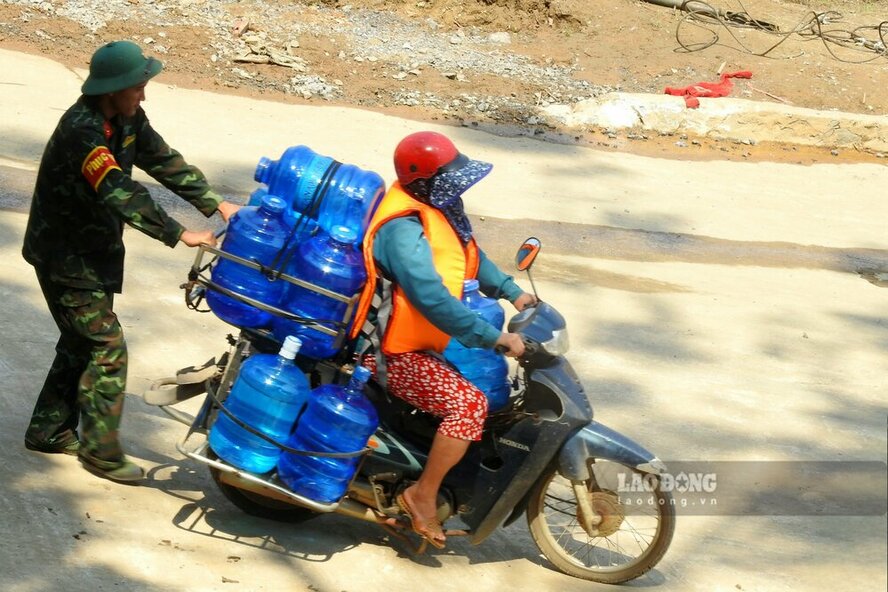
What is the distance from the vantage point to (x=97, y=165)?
4.19 meters

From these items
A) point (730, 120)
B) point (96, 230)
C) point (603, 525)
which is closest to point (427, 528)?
point (603, 525)

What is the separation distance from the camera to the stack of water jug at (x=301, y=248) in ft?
13.4

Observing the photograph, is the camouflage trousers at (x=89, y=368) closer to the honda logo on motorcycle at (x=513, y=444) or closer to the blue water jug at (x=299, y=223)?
the blue water jug at (x=299, y=223)

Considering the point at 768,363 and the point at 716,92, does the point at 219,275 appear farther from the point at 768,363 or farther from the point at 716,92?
the point at 716,92

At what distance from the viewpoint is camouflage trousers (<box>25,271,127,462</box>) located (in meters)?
4.50

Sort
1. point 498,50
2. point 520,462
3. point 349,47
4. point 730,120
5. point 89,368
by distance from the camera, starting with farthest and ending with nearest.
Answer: point 498,50, point 349,47, point 730,120, point 89,368, point 520,462

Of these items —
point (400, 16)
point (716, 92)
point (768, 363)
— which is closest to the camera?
A: point (768, 363)

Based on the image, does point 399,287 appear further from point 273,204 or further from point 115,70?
point 115,70

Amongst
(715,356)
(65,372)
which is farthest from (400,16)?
(65,372)

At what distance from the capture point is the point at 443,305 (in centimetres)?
389

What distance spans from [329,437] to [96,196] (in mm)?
1336

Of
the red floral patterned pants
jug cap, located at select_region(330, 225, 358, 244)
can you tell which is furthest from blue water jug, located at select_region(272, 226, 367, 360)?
the red floral patterned pants

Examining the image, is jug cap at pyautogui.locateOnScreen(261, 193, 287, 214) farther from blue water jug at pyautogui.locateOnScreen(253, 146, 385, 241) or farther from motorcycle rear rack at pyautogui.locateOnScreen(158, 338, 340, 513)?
motorcycle rear rack at pyautogui.locateOnScreen(158, 338, 340, 513)

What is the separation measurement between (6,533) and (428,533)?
5.28ft
